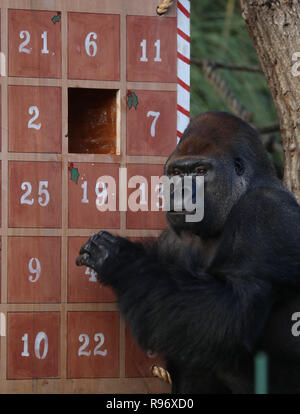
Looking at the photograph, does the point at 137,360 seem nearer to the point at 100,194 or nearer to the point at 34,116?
the point at 100,194

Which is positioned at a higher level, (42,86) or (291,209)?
(42,86)

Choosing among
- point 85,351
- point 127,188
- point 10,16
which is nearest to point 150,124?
point 127,188

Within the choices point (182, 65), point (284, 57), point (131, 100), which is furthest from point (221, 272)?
point (284, 57)

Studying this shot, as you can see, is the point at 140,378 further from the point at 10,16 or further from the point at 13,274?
the point at 10,16

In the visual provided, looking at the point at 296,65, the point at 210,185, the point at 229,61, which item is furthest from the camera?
the point at 229,61

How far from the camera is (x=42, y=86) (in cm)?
357

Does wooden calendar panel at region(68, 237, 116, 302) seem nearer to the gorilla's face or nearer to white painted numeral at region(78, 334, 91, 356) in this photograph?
white painted numeral at region(78, 334, 91, 356)

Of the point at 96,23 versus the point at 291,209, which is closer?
the point at 291,209

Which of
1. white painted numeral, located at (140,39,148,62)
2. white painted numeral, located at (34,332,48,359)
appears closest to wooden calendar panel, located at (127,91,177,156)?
white painted numeral, located at (140,39,148,62)

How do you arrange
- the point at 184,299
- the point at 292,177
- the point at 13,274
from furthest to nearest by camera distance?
1. the point at 292,177
2. the point at 13,274
3. the point at 184,299

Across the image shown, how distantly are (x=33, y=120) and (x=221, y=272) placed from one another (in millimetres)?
1093

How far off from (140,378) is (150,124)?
1.17 m

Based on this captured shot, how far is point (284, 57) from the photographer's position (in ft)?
13.0

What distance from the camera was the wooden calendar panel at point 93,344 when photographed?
11.7 ft
